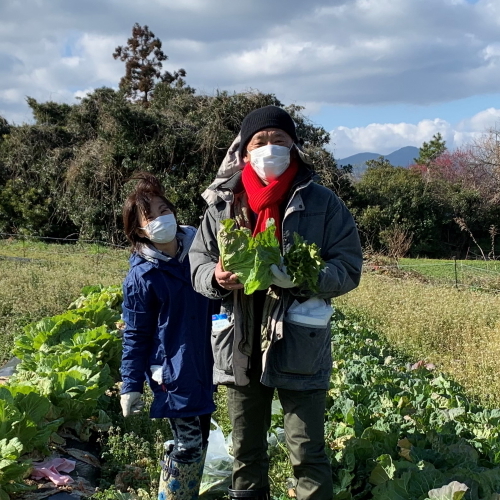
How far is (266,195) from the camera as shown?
251 centimetres

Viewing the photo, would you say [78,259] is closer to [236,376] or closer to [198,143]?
[198,143]

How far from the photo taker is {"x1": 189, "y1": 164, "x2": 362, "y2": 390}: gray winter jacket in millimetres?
2457

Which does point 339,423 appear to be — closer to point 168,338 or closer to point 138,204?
point 168,338

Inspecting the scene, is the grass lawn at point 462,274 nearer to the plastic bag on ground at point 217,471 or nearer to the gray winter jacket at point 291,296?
the plastic bag on ground at point 217,471

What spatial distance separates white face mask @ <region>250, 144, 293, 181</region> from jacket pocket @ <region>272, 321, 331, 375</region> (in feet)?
2.21

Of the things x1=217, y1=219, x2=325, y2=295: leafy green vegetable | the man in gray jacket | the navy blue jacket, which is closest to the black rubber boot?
the man in gray jacket

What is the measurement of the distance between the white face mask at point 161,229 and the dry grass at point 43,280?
4.01 meters

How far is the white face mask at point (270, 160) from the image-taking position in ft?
8.30

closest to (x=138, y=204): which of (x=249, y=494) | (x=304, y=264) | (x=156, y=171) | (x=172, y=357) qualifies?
(x=172, y=357)

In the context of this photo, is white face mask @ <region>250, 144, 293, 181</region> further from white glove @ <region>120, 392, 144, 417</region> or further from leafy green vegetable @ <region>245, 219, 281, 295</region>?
white glove @ <region>120, 392, 144, 417</region>

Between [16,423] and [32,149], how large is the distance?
20.1 metres

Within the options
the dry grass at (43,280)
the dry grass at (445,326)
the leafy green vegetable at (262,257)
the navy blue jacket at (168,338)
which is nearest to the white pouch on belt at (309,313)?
the leafy green vegetable at (262,257)

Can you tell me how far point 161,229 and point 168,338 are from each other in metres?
0.60

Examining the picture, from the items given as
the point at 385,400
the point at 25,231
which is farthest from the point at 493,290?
the point at 25,231
